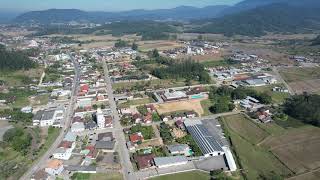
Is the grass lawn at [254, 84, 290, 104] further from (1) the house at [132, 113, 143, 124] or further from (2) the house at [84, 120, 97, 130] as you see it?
(2) the house at [84, 120, 97, 130]

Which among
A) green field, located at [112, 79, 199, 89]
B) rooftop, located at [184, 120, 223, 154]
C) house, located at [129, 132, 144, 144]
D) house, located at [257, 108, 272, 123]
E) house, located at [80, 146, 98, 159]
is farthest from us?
green field, located at [112, 79, 199, 89]

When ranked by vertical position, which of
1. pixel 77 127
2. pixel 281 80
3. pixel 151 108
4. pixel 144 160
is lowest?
pixel 144 160

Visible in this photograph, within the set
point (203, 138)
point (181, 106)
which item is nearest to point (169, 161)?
point (203, 138)

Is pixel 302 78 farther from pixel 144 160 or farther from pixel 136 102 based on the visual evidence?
pixel 144 160

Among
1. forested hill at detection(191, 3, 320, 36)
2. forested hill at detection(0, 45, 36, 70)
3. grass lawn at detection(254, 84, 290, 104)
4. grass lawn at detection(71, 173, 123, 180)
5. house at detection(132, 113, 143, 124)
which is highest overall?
forested hill at detection(191, 3, 320, 36)

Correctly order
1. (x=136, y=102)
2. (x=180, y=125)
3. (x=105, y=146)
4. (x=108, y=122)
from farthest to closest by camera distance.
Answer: (x=136, y=102), (x=108, y=122), (x=180, y=125), (x=105, y=146)

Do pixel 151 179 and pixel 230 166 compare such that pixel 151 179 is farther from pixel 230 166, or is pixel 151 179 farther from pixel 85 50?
pixel 85 50

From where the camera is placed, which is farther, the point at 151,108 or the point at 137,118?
the point at 151,108

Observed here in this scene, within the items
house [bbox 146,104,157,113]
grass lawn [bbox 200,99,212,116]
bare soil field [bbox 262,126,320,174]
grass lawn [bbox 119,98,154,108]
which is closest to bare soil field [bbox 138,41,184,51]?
grass lawn [bbox 119,98,154,108]

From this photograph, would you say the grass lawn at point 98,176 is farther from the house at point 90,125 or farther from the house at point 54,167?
the house at point 90,125
